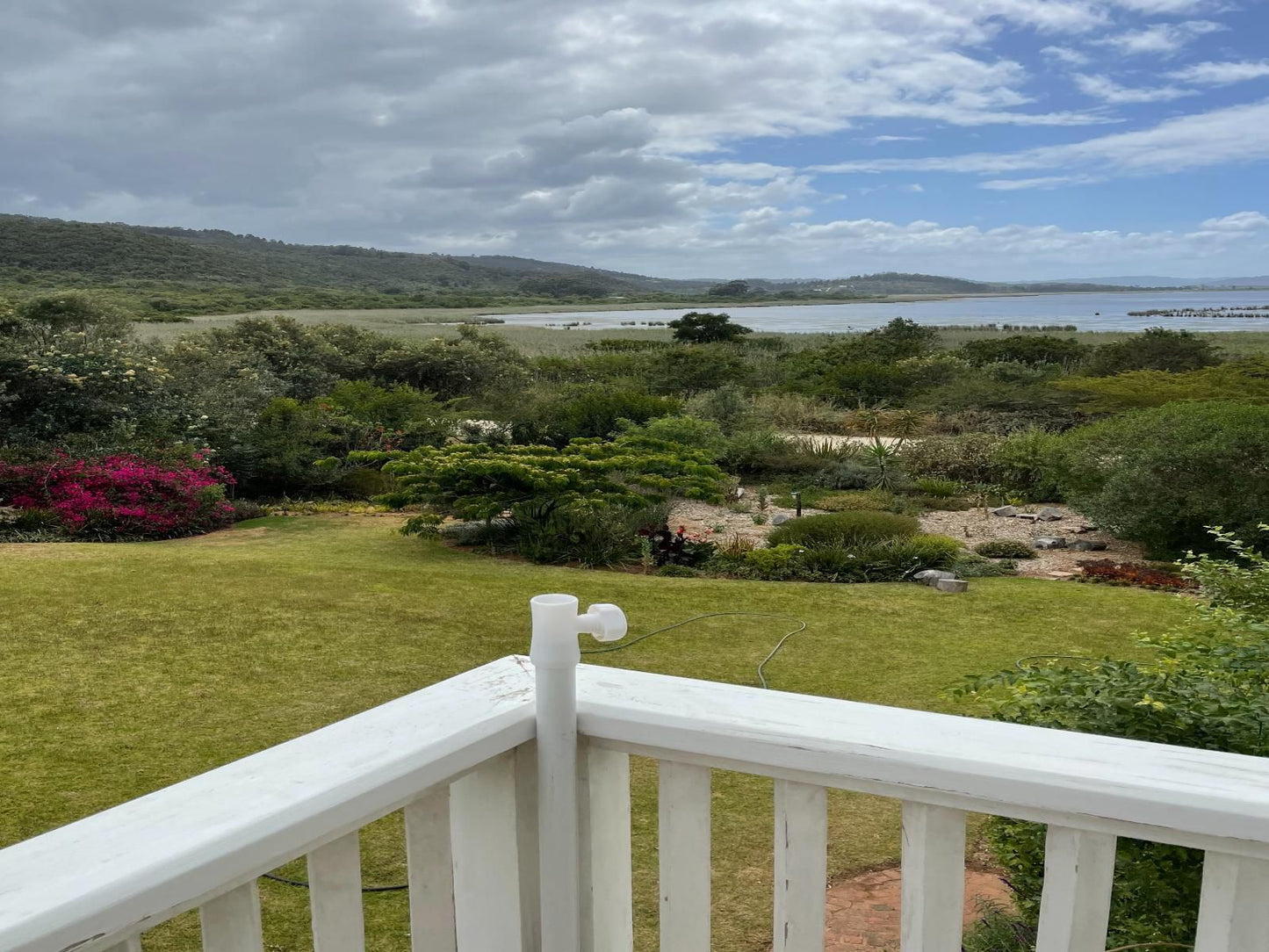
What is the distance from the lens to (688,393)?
20391mm

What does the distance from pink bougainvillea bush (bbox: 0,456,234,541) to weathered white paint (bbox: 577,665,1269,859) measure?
A: 9.15 meters

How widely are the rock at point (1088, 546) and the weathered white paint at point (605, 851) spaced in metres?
9.11

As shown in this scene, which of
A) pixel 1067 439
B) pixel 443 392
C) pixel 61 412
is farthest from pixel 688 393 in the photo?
pixel 61 412

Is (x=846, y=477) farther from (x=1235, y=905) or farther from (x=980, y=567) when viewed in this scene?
(x=1235, y=905)

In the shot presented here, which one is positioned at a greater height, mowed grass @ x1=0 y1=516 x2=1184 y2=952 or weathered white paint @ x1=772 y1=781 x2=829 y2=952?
weathered white paint @ x1=772 y1=781 x2=829 y2=952

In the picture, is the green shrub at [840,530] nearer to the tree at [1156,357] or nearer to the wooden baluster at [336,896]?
the wooden baluster at [336,896]

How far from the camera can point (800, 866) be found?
106 centimetres

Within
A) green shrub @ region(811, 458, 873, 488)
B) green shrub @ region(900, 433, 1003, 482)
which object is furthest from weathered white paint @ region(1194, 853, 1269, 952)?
green shrub @ region(900, 433, 1003, 482)

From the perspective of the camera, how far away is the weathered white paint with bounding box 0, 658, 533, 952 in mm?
732

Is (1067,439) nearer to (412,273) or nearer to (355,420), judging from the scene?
(355,420)

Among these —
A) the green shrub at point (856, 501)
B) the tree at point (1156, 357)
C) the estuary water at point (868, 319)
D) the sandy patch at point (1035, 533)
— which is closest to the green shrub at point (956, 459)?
the sandy patch at point (1035, 533)

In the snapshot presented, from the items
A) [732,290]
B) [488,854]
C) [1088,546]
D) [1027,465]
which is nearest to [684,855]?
[488,854]

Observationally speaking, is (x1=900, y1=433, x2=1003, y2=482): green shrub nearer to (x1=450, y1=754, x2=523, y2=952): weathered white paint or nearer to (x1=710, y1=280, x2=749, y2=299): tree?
(x1=450, y1=754, x2=523, y2=952): weathered white paint

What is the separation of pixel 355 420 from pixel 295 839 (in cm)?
1328
